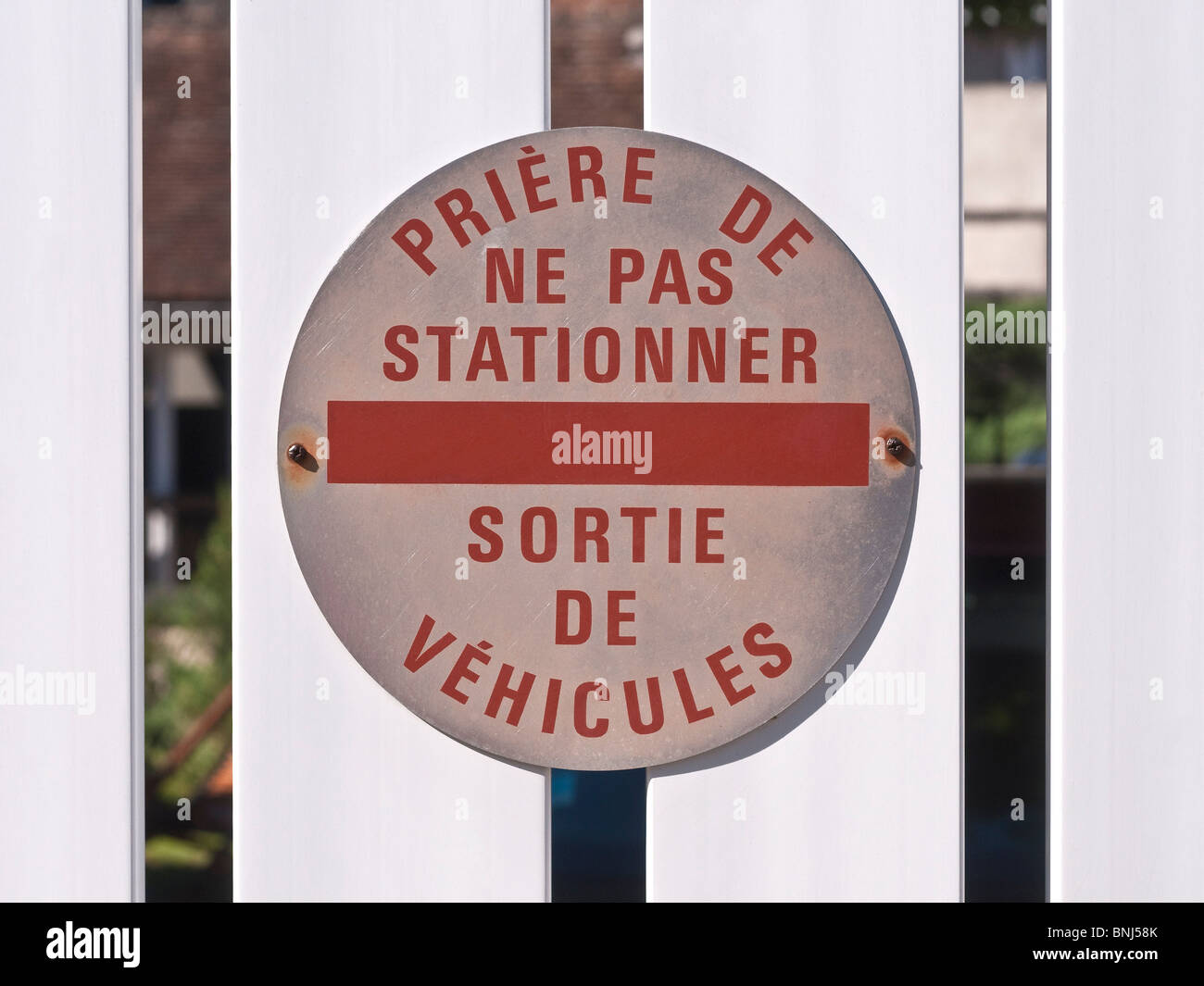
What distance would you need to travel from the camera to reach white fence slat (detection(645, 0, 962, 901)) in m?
1.65

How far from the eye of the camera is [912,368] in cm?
166

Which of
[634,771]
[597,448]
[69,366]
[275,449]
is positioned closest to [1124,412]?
[597,448]

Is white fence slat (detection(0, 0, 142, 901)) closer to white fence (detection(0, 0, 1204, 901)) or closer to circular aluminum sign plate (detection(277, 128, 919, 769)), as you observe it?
white fence (detection(0, 0, 1204, 901))

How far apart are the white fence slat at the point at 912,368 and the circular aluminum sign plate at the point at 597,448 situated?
0.20ft

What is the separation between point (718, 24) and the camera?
5.41ft

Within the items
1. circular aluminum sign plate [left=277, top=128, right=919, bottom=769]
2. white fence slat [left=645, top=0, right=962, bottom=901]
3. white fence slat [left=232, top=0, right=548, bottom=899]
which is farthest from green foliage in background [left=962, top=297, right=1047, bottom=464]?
white fence slat [left=232, top=0, right=548, bottom=899]

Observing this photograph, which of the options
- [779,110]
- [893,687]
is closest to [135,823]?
[893,687]

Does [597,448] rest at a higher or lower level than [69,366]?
lower

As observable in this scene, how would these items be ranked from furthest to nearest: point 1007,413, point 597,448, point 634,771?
point 634,771 → point 1007,413 → point 597,448

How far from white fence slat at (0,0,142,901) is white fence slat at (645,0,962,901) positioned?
870 millimetres

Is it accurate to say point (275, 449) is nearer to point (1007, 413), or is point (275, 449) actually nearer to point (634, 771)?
point (1007, 413)

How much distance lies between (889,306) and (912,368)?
4.1 inches
